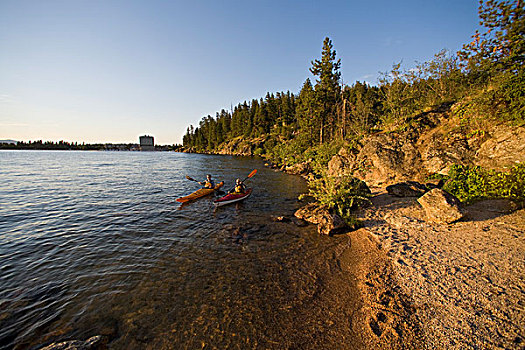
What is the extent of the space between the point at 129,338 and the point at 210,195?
45.1 ft

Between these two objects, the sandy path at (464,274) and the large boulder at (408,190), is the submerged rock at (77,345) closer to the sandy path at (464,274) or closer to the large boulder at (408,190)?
the sandy path at (464,274)

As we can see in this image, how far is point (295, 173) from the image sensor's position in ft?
99.9

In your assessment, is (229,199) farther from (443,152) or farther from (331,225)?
(443,152)

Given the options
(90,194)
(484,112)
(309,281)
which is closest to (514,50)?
(484,112)

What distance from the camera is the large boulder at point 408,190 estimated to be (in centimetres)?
1183

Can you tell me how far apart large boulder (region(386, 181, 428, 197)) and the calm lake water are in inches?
227

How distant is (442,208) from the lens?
28.7 feet

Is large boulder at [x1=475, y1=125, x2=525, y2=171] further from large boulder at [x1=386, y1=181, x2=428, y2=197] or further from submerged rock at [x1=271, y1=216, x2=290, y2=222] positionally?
submerged rock at [x1=271, y1=216, x2=290, y2=222]

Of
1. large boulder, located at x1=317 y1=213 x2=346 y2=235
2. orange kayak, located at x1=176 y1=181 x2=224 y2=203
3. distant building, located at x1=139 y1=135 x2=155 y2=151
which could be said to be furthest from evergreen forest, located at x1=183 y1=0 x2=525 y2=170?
distant building, located at x1=139 y1=135 x2=155 y2=151

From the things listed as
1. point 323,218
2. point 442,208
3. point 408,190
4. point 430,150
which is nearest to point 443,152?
point 430,150


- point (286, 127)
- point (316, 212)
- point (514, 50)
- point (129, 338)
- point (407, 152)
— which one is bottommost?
point (129, 338)

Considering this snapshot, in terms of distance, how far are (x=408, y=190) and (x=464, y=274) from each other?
7.34m

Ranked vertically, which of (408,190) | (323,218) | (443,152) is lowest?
(323,218)

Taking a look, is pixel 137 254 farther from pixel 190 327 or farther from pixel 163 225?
pixel 190 327
